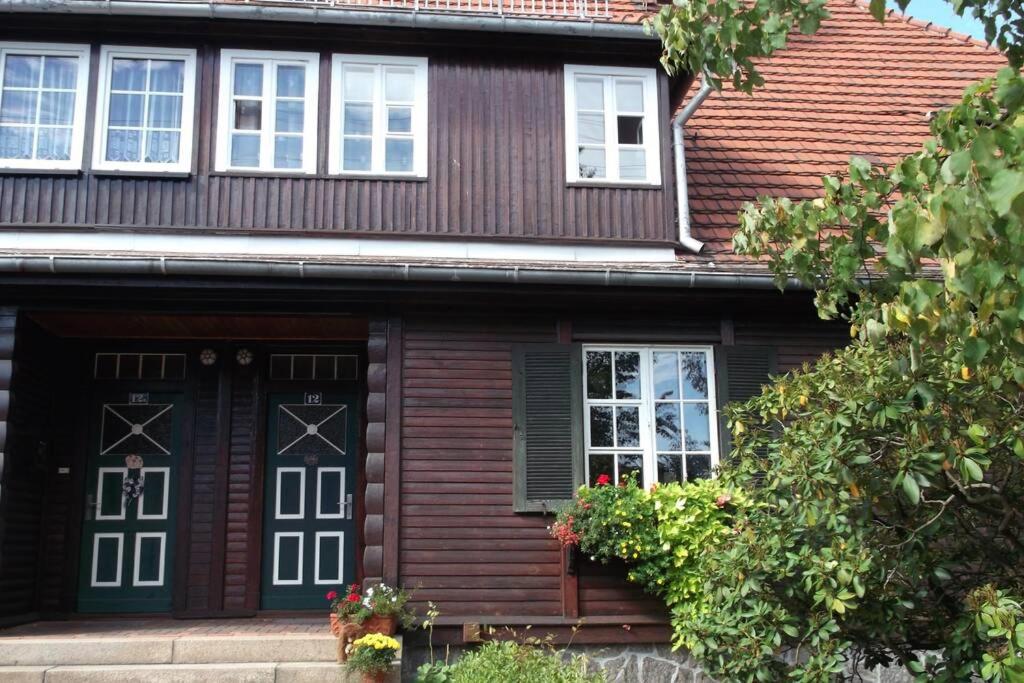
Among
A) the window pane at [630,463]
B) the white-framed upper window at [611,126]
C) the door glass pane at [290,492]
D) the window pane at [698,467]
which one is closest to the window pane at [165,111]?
the door glass pane at [290,492]

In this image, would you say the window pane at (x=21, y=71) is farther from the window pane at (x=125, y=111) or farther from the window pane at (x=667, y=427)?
the window pane at (x=667, y=427)

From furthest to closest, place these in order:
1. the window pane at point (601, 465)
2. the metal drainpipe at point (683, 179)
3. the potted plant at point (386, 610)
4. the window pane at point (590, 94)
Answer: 1. the window pane at point (590, 94)
2. the metal drainpipe at point (683, 179)
3. the window pane at point (601, 465)
4. the potted plant at point (386, 610)

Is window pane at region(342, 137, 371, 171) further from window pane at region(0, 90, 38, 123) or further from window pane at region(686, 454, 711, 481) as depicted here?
window pane at region(686, 454, 711, 481)

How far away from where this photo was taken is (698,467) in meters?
8.88

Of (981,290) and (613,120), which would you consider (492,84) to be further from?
(981,290)

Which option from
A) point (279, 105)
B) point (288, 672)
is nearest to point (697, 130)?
point (279, 105)

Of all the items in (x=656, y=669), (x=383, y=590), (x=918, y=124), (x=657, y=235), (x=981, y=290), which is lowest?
(x=656, y=669)

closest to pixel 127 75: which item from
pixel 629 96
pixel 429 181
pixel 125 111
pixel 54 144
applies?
pixel 125 111

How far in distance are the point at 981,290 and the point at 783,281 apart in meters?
3.00

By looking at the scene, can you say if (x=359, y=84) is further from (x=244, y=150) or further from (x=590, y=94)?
(x=590, y=94)

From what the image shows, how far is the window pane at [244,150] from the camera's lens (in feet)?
29.7

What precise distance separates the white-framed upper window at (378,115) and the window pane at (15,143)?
2674mm

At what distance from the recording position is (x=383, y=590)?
26.3 ft

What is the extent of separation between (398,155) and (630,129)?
7.34 ft
